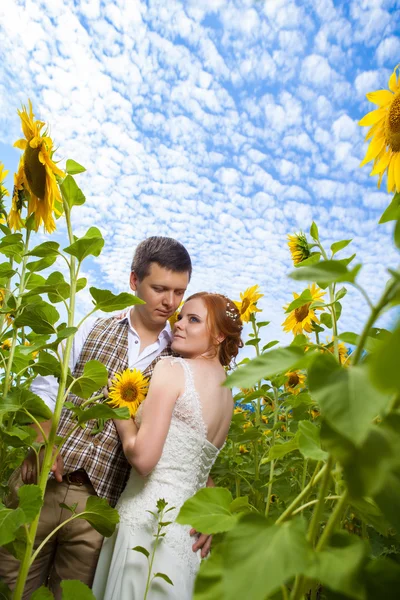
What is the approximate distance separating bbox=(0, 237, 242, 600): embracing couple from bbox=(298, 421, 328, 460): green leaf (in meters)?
0.89

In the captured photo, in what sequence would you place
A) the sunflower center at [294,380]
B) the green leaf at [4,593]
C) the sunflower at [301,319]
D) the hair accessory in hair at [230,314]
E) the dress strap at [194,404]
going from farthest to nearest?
the sunflower center at [294,380] → the sunflower at [301,319] → the hair accessory in hair at [230,314] → the dress strap at [194,404] → the green leaf at [4,593]

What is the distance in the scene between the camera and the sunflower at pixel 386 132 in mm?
1396

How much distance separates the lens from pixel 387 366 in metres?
0.24

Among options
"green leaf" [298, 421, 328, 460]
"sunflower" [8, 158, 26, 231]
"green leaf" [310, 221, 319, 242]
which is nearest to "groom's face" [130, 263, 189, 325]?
"sunflower" [8, 158, 26, 231]

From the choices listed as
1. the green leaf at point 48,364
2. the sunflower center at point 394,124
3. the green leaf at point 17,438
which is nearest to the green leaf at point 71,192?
the green leaf at point 48,364

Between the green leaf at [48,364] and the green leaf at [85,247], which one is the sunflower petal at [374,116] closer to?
the green leaf at [85,247]

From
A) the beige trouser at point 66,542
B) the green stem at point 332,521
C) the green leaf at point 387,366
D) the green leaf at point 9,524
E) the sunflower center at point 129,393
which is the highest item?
the green leaf at point 387,366

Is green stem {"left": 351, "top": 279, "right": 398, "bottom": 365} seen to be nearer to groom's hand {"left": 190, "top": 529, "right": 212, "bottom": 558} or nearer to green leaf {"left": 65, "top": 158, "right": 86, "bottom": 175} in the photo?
green leaf {"left": 65, "top": 158, "right": 86, "bottom": 175}

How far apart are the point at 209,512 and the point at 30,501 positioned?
0.42 meters

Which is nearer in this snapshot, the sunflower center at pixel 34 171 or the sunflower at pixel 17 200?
the sunflower center at pixel 34 171

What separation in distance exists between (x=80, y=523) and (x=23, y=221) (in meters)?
1.04

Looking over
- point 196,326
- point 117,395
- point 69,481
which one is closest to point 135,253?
point 196,326

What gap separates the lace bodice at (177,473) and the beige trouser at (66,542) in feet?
0.69

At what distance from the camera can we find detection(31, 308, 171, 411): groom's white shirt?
66.6 inches
